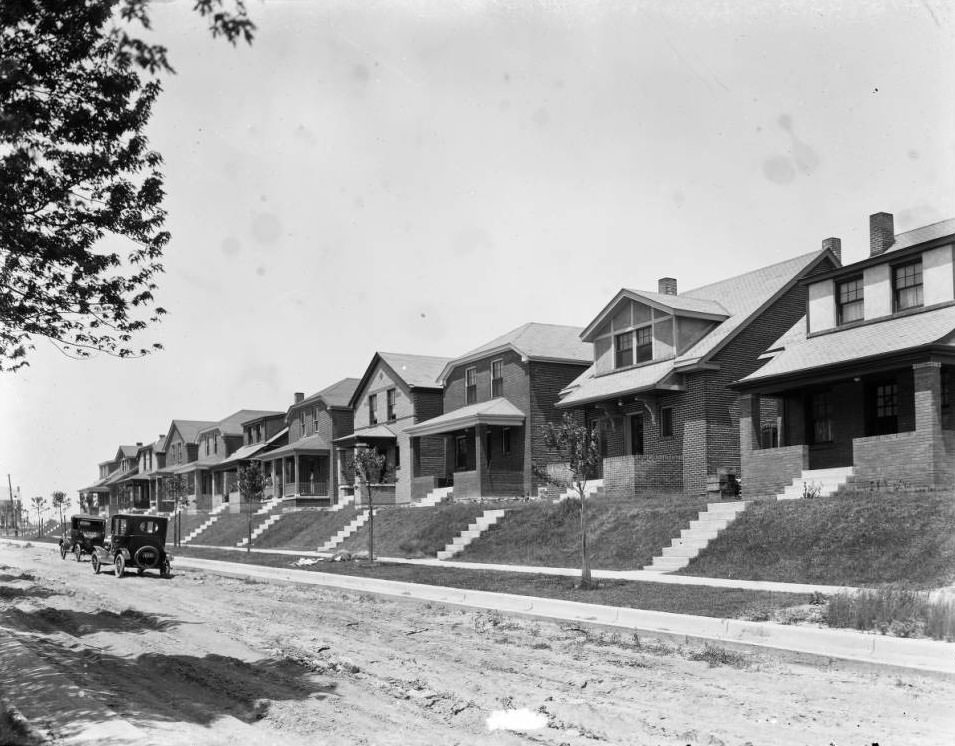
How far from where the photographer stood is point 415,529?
32562 millimetres

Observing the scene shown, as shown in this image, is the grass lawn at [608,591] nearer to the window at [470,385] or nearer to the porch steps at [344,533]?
the porch steps at [344,533]

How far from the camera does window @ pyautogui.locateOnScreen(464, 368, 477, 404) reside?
40.3 metres

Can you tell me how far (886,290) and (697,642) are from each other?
50.6 feet

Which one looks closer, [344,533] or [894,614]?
[894,614]

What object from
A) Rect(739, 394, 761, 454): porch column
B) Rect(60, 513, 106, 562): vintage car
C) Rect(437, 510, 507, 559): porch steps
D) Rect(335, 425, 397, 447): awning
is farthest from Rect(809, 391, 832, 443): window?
Rect(60, 513, 106, 562): vintage car

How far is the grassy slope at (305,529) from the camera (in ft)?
127

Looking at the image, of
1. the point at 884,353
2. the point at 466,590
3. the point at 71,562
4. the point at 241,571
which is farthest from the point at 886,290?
the point at 71,562

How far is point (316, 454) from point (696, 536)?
33.7 metres

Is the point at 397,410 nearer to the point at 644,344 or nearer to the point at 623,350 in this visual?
the point at 623,350

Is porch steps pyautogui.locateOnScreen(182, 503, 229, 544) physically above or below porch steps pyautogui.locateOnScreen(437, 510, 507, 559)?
below

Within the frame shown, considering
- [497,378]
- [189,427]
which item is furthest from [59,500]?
[497,378]

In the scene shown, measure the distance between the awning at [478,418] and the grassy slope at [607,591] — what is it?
10920 mm

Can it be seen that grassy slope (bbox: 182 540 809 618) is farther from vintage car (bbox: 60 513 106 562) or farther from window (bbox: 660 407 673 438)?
vintage car (bbox: 60 513 106 562)

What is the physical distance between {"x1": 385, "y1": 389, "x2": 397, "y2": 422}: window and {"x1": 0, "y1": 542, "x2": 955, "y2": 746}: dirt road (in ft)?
97.2
